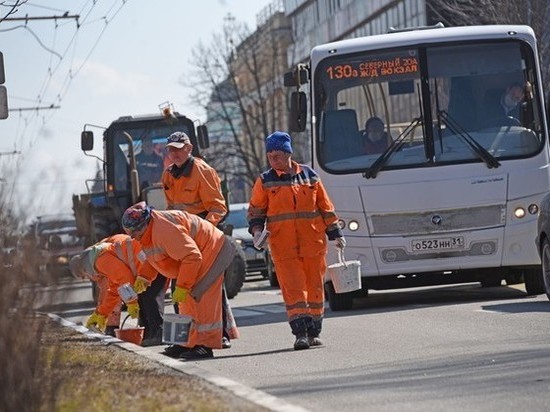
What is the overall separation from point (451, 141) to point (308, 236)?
19.0 ft

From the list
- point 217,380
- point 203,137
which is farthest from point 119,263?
point 203,137

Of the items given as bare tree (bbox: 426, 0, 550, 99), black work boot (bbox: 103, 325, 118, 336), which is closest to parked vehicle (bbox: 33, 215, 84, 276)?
black work boot (bbox: 103, 325, 118, 336)

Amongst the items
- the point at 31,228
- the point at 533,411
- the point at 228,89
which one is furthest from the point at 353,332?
the point at 228,89

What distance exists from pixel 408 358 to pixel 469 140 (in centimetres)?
740

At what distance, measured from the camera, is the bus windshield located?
19.4m

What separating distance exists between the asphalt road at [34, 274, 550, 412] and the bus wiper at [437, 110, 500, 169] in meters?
1.63

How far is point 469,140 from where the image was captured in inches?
761

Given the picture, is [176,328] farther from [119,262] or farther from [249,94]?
[249,94]

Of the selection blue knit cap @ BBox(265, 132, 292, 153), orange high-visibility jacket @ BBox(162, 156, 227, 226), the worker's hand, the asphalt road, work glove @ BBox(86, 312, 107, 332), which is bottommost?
the asphalt road

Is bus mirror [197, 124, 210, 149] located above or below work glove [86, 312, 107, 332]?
above

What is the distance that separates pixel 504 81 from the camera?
19672mm

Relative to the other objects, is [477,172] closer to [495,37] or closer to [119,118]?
[495,37]

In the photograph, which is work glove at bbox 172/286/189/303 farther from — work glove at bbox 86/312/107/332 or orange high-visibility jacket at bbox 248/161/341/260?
work glove at bbox 86/312/107/332

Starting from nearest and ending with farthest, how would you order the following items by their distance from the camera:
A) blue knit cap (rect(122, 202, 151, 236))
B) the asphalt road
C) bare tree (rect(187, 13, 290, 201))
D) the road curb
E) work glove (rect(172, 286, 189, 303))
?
the road curb < the asphalt road < blue knit cap (rect(122, 202, 151, 236)) < work glove (rect(172, 286, 189, 303)) < bare tree (rect(187, 13, 290, 201))
